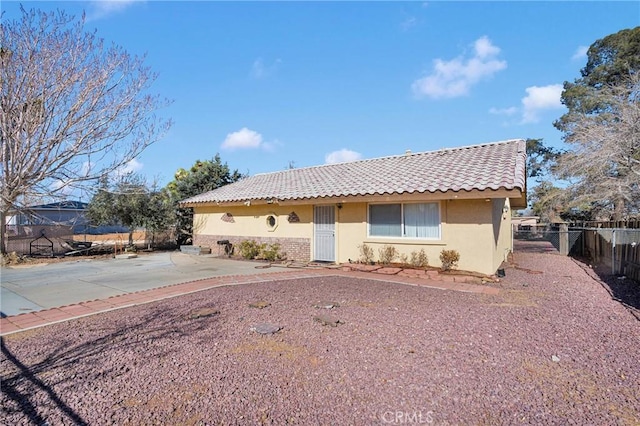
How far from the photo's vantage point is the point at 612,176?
16.5m

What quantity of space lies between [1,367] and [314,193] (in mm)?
9889

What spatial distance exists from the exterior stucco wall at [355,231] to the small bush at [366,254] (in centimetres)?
14

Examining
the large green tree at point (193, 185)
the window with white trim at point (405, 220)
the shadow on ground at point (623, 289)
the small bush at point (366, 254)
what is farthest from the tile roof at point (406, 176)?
the large green tree at point (193, 185)

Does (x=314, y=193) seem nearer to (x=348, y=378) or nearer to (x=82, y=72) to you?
(x=82, y=72)

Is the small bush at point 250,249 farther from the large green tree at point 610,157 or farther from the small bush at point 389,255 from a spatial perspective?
the large green tree at point 610,157

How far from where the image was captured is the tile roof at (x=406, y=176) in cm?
1018

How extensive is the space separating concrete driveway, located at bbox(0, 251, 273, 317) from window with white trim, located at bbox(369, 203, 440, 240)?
4.19 meters

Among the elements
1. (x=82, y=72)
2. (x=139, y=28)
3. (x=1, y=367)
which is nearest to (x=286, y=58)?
(x=139, y=28)

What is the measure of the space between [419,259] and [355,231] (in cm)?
246

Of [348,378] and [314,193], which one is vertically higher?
[314,193]

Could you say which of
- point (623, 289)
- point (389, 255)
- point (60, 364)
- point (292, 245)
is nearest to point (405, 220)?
point (389, 255)

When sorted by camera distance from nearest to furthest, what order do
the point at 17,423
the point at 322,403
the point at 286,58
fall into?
the point at 17,423
the point at 322,403
the point at 286,58

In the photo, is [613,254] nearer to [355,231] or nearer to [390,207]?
[390,207]

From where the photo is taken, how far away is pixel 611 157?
1452cm
